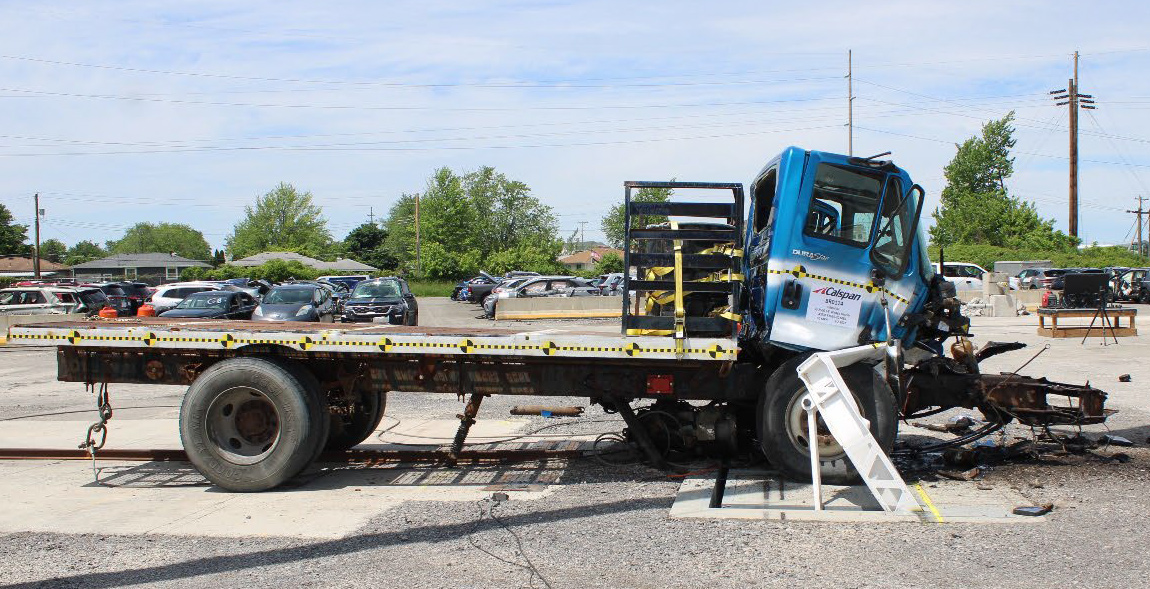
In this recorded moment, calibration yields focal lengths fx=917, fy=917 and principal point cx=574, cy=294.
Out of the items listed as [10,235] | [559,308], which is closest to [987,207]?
[559,308]

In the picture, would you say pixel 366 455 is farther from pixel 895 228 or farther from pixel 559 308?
pixel 559 308

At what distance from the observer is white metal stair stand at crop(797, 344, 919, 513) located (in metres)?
6.34

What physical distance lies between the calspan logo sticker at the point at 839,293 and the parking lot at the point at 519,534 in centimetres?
162

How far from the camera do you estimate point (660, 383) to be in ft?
24.0

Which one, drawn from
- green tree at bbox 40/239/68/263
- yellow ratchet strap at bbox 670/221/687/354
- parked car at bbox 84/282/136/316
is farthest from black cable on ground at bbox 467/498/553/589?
green tree at bbox 40/239/68/263

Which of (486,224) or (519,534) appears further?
(486,224)

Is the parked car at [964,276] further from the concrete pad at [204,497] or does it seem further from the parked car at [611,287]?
the concrete pad at [204,497]

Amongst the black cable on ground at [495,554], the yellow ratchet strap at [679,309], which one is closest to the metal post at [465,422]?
the black cable on ground at [495,554]

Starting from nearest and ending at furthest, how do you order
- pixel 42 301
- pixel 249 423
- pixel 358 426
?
pixel 249 423 → pixel 358 426 → pixel 42 301

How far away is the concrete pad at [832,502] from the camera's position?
620 centimetres

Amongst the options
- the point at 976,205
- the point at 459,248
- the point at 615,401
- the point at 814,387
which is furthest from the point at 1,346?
the point at 459,248

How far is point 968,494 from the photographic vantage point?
6883mm

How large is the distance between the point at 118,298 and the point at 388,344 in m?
31.4

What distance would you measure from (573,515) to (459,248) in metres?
87.9
